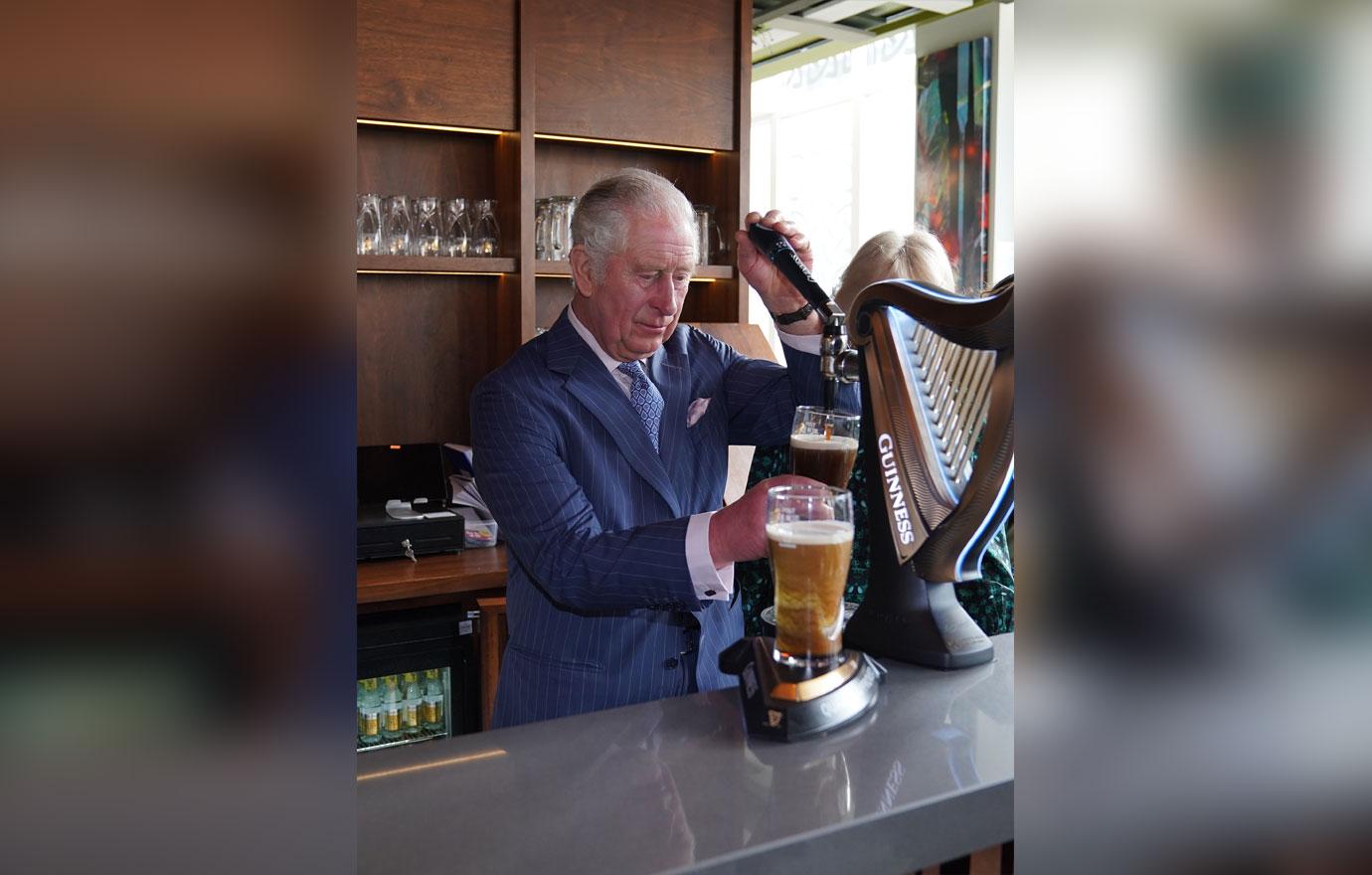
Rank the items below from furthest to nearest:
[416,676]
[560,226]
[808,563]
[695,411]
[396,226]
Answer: [560,226] < [396,226] < [416,676] < [695,411] < [808,563]

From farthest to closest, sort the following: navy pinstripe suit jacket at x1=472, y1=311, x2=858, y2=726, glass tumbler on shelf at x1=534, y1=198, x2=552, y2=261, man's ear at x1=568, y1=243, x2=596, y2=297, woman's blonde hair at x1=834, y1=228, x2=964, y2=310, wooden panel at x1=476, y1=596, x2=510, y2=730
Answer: glass tumbler on shelf at x1=534, y1=198, x2=552, y2=261, wooden panel at x1=476, y1=596, x2=510, y2=730, woman's blonde hair at x1=834, y1=228, x2=964, y2=310, man's ear at x1=568, y1=243, x2=596, y2=297, navy pinstripe suit jacket at x1=472, y1=311, x2=858, y2=726

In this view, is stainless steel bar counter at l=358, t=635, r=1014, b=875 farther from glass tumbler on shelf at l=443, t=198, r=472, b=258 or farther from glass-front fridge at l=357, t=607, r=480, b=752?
glass tumbler on shelf at l=443, t=198, r=472, b=258

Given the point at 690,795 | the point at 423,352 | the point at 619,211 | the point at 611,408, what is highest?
the point at 619,211

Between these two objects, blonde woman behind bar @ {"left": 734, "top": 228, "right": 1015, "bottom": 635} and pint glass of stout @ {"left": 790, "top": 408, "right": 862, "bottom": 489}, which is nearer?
pint glass of stout @ {"left": 790, "top": 408, "right": 862, "bottom": 489}

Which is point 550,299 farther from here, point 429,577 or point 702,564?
point 702,564

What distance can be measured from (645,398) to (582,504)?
1.82 feet

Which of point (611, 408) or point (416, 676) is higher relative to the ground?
point (611, 408)

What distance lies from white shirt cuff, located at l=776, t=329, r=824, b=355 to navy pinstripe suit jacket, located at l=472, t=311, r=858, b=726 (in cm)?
1

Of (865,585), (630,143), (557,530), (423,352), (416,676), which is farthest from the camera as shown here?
(630,143)

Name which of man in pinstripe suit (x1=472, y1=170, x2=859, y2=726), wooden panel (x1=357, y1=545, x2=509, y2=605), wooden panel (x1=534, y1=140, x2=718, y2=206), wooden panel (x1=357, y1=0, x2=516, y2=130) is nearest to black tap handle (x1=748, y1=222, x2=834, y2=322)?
man in pinstripe suit (x1=472, y1=170, x2=859, y2=726)

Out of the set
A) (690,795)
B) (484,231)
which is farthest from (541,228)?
(690,795)

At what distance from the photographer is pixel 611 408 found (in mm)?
2100

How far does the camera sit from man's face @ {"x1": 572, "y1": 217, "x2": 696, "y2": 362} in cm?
217
